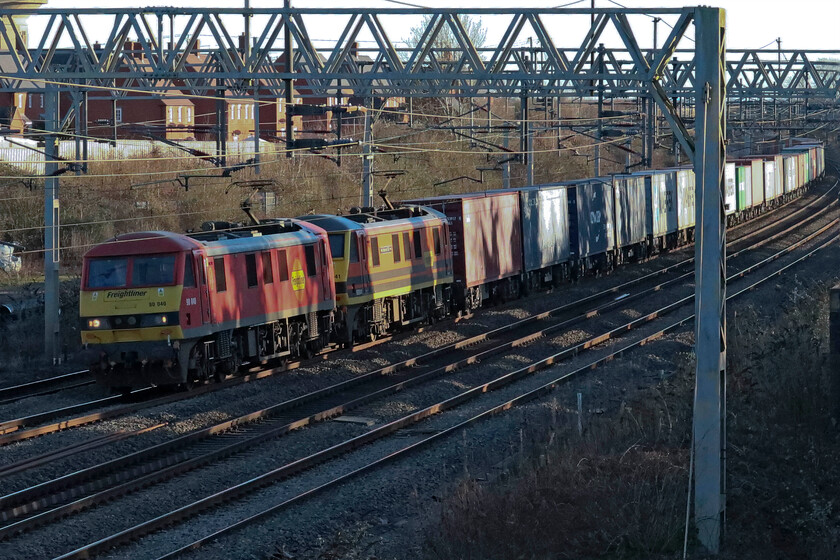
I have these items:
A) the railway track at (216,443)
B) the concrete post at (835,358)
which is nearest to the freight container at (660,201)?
the railway track at (216,443)

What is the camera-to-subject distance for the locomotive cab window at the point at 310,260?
21.1 meters

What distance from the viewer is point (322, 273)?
70.8 feet

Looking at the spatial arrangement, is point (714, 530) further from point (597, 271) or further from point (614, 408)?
point (597, 271)

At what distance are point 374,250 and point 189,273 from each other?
19.8 feet

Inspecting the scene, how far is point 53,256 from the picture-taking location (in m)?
21.6

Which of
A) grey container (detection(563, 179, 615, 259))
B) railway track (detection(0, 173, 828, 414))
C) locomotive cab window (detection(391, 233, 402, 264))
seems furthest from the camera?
grey container (detection(563, 179, 615, 259))

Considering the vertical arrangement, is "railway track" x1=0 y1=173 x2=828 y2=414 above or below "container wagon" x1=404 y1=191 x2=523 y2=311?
below

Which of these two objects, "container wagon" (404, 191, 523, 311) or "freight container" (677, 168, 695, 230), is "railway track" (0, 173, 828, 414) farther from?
"freight container" (677, 168, 695, 230)

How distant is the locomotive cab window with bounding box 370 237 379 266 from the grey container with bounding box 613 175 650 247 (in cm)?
1455

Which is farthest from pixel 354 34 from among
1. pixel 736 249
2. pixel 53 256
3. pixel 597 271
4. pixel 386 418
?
pixel 736 249

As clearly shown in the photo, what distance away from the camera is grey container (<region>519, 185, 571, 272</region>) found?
30234mm

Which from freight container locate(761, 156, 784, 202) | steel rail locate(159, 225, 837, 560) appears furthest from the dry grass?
freight container locate(761, 156, 784, 202)

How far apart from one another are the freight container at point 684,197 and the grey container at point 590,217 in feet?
28.2

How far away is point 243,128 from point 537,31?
47598mm
